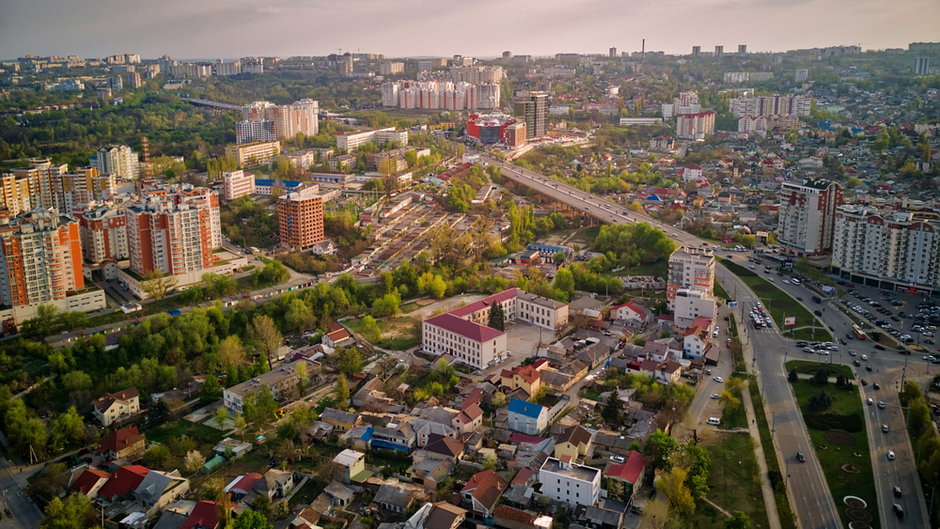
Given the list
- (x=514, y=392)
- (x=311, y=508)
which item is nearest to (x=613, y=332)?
(x=514, y=392)

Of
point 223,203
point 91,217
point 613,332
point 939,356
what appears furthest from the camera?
point 223,203

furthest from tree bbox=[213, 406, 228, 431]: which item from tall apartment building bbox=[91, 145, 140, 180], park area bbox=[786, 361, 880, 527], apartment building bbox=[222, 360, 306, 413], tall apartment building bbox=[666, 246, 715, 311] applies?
tall apartment building bbox=[91, 145, 140, 180]

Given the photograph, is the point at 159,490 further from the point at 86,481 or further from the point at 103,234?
the point at 103,234

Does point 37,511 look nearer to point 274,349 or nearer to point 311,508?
point 311,508

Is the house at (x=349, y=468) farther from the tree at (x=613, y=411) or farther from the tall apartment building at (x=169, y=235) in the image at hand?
the tall apartment building at (x=169, y=235)

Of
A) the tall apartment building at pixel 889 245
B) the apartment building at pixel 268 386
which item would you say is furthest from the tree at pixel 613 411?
the tall apartment building at pixel 889 245

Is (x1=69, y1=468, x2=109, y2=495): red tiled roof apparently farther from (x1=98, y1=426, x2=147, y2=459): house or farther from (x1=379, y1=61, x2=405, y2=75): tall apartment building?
(x1=379, y1=61, x2=405, y2=75): tall apartment building
